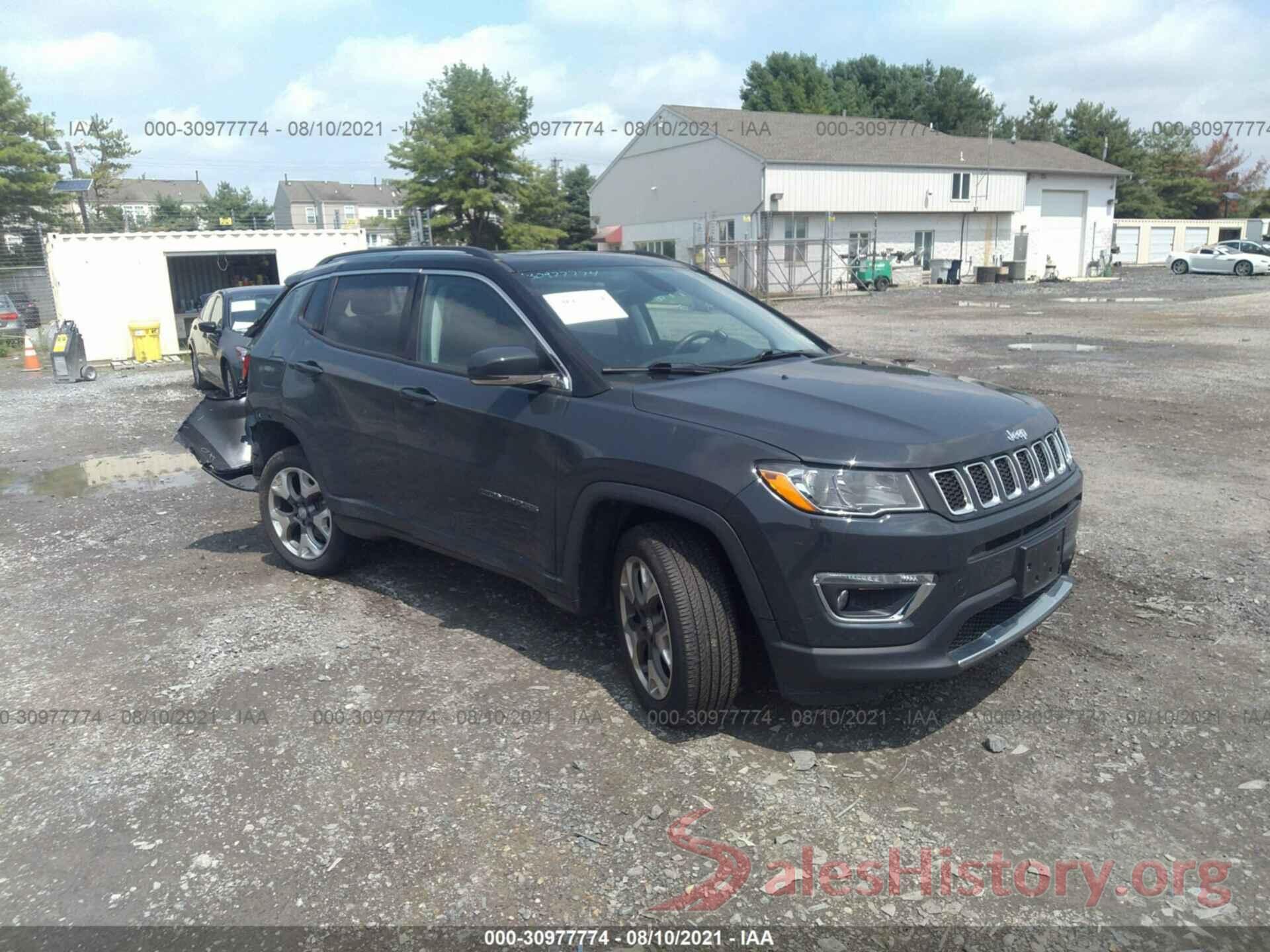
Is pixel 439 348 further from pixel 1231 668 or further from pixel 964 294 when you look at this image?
pixel 964 294

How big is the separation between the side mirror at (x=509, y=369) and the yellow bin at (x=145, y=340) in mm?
19329

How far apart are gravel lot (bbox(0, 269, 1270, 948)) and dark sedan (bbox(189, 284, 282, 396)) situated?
6.16 meters

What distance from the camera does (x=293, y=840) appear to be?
326 centimetres

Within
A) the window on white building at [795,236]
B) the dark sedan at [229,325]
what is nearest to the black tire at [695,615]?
the dark sedan at [229,325]

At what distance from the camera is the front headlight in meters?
3.28

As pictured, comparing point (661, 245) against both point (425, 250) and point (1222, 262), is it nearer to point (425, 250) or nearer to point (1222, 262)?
point (1222, 262)

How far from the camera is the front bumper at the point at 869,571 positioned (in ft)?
10.7

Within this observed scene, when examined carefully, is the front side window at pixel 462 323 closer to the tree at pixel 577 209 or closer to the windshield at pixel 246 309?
the windshield at pixel 246 309

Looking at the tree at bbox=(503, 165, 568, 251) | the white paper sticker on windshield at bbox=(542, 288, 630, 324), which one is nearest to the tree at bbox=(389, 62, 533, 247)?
the tree at bbox=(503, 165, 568, 251)

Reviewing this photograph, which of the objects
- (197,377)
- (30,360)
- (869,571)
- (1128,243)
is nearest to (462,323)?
(869,571)

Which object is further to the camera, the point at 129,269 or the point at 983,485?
the point at 129,269

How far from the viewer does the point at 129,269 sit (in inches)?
851

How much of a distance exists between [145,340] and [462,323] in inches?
738

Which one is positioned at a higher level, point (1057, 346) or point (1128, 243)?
point (1128, 243)
